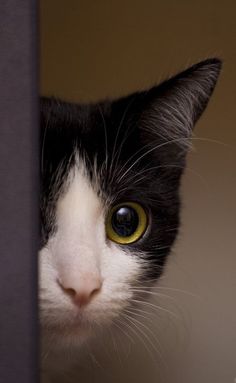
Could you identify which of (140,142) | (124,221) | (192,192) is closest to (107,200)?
(124,221)

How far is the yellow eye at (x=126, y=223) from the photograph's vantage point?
30.8 inches

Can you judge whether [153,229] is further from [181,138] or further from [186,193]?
[186,193]

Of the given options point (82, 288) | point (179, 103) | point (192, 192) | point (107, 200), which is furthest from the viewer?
point (192, 192)

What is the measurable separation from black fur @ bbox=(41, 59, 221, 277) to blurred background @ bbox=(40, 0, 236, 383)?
20 centimetres

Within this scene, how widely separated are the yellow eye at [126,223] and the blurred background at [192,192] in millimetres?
291

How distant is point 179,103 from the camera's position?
0.87m

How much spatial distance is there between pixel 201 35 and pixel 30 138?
83 cm

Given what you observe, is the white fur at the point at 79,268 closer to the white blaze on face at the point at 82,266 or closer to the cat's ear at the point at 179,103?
the white blaze on face at the point at 82,266

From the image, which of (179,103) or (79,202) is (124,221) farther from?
(179,103)

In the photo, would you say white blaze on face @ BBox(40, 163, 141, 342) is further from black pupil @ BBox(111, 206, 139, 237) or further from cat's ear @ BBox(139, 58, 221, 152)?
cat's ear @ BBox(139, 58, 221, 152)

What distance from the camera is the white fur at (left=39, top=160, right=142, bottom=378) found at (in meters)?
0.67

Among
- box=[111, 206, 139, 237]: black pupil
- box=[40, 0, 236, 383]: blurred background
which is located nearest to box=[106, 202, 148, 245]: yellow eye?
box=[111, 206, 139, 237]: black pupil

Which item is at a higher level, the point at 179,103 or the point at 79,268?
the point at 179,103

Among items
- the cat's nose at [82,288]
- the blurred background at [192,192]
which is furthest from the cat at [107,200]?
the blurred background at [192,192]
